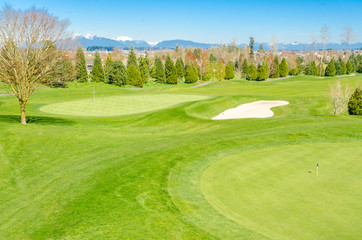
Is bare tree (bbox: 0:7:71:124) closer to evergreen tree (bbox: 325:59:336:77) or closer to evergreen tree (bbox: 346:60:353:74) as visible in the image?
evergreen tree (bbox: 325:59:336:77)

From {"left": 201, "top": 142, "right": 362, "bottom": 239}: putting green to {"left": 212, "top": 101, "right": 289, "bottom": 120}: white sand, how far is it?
1709cm

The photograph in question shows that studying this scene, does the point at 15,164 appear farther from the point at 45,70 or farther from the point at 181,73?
the point at 181,73

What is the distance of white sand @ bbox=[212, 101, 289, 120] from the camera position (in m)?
33.7

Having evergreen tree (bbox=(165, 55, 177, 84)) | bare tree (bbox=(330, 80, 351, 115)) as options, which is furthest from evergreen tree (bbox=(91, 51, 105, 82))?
bare tree (bbox=(330, 80, 351, 115))

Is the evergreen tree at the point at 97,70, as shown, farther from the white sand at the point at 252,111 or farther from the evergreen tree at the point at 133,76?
the white sand at the point at 252,111

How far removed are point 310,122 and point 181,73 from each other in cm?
9153

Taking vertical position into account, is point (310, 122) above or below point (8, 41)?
below

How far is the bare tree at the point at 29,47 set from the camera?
22.3 meters

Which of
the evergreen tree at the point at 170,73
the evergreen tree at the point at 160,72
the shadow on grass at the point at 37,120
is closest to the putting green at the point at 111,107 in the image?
the shadow on grass at the point at 37,120

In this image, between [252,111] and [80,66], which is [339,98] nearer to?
[252,111]

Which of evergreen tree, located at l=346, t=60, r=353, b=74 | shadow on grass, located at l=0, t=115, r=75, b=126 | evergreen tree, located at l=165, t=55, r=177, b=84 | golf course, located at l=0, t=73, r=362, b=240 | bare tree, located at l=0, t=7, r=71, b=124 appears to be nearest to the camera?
golf course, located at l=0, t=73, r=362, b=240

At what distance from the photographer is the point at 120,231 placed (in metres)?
8.97

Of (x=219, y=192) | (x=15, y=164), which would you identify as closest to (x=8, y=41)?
(x=15, y=164)

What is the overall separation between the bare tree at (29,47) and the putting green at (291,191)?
1691 centimetres
